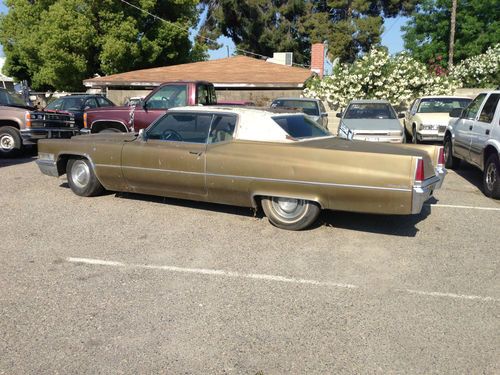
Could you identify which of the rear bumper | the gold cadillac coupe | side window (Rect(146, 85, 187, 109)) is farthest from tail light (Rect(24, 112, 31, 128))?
the gold cadillac coupe

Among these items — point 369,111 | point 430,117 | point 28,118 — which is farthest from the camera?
point 430,117

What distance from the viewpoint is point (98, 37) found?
26.9 metres

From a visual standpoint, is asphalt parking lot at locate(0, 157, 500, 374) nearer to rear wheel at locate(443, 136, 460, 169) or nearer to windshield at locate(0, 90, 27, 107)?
rear wheel at locate(443, 136, 460, 169)

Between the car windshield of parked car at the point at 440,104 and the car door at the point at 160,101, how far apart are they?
290 inches

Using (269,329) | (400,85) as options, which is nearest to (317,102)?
(400,85)

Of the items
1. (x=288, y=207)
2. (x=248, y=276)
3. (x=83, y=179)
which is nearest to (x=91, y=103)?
(x=83, y=179)

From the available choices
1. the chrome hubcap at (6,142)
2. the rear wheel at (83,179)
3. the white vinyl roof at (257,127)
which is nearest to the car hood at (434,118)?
the white vinyl roof at (257,127)

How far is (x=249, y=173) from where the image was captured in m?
5.82

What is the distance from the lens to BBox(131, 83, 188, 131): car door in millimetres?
10633

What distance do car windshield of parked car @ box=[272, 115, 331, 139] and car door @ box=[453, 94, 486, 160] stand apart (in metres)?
3.59

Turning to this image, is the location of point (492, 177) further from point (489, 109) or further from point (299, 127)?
point (299, 127)

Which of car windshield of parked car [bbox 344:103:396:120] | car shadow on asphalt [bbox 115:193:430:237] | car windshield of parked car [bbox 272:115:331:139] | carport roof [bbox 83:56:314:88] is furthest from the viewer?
carport roof [bbox 83:56:314:88]

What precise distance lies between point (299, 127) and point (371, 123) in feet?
20.0

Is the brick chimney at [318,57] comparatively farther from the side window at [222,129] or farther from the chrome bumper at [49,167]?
the side window at [222,129]
